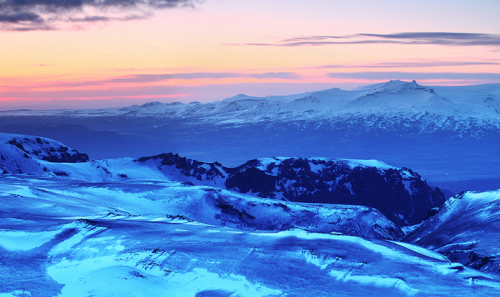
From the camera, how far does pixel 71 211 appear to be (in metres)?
72.4

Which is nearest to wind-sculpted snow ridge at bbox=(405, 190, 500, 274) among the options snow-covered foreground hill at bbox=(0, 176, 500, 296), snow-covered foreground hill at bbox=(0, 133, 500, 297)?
snow-covered foreground hill at bbox=(0, 133, 500, 297)

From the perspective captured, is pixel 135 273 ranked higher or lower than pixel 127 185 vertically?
higher

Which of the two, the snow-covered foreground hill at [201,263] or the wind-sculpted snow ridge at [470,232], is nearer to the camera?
the snow-covered foreground hill at [201,263]

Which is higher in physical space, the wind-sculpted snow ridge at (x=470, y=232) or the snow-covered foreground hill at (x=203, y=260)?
the snow-covered foreground hill at (x=203, y=260)

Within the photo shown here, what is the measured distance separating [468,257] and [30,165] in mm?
124357

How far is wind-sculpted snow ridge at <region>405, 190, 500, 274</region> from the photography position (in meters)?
63.2

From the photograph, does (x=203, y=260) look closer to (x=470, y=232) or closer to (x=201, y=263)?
(x=201, y=263)

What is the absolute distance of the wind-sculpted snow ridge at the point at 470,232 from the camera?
63.2 metres

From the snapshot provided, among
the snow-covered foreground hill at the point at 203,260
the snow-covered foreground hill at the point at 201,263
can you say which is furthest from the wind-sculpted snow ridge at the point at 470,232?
the snow-covered foreground hill at the point at 201,263

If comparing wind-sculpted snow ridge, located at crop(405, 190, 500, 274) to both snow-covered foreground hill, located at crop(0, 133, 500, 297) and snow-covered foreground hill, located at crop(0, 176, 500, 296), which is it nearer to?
snow-covered foreground hill, located at crop(0, 133, 500, 297)

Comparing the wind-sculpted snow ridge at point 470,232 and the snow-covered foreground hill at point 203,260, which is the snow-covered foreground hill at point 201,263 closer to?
the snow-covered foreground hill at point 203,260

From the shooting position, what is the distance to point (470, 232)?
262 feet

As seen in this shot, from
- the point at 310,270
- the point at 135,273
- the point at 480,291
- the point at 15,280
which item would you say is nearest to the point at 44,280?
the point at 15,280

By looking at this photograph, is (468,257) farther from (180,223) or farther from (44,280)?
(44,280)
